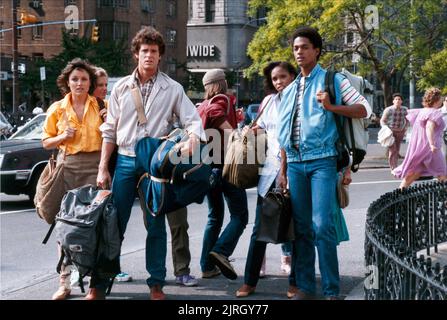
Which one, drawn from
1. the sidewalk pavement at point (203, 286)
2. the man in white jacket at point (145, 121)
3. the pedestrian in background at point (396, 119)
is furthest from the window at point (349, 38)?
the man in white jacket at point (145, 121)

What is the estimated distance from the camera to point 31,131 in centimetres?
1396

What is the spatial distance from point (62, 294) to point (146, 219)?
98cm

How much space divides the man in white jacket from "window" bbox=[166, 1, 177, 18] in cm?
6696

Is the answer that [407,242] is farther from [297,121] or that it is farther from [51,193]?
[51,193]

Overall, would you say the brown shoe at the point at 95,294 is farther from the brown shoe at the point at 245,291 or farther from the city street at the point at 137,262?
the brown shoe at the point at 245,291

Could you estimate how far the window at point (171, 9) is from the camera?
71.6 meters

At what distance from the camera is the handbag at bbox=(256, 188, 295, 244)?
226 inches

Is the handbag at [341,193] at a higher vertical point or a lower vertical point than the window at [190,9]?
lower

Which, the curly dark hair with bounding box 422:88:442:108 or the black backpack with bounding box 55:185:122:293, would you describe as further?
the curly dark hair with bounding box 422:88:442:108

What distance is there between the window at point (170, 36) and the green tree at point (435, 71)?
154 ft

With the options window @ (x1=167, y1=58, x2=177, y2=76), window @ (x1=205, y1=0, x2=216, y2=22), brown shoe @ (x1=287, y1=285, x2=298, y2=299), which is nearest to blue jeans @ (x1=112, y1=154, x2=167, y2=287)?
brown shoe @ (x1=287, y1=285, x2=298, y2=299)

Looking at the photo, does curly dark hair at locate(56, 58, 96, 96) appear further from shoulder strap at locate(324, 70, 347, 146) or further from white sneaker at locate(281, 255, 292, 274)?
white sneaker at locate(281, 255, 292, 274)
